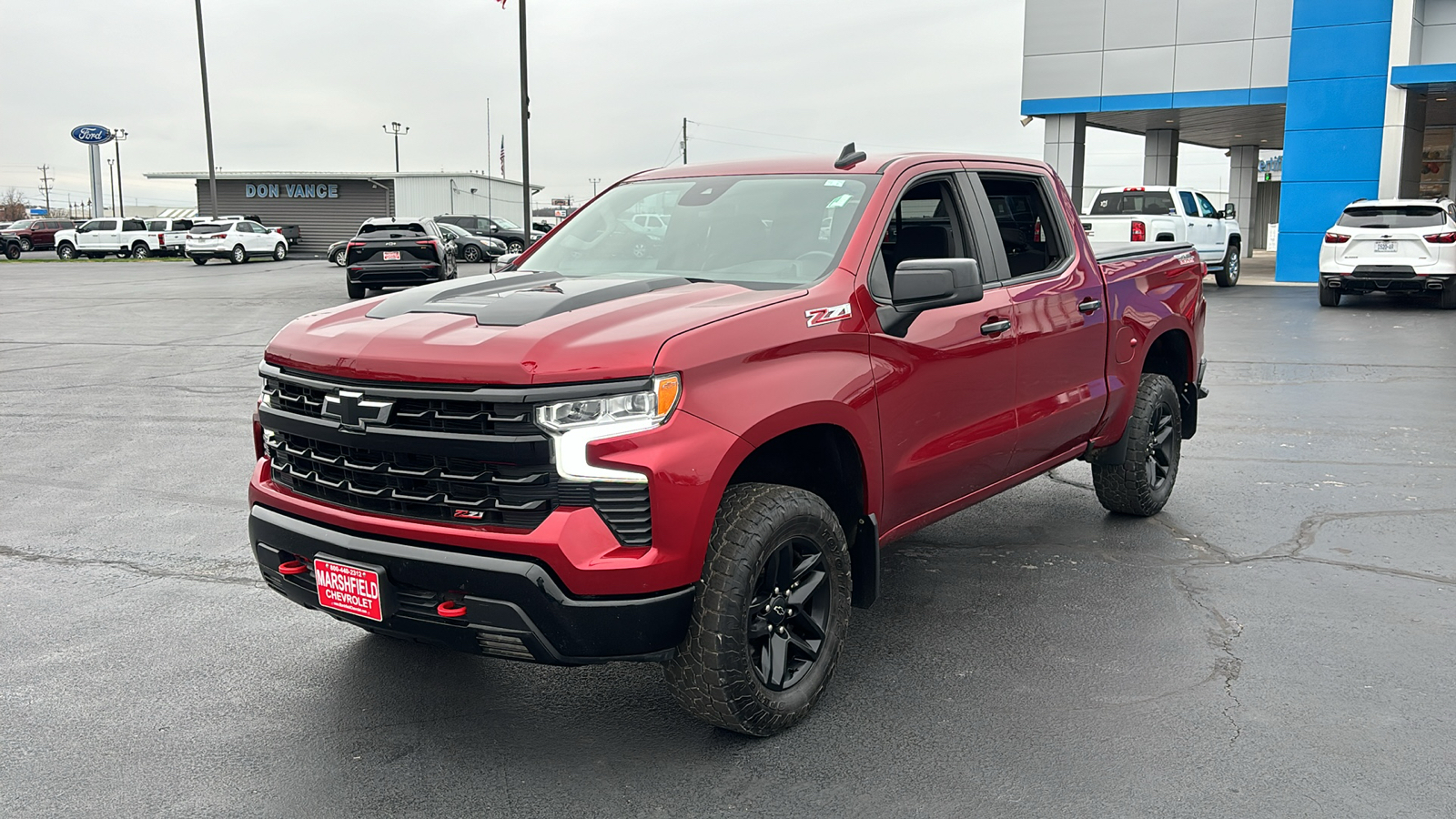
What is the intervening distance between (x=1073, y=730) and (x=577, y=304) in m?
2.12

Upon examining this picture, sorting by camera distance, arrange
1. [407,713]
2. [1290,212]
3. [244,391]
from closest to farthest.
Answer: [407,713], [244,391], [1290,212]

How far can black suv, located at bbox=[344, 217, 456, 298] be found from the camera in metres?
22.6

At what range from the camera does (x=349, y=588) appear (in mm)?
3531

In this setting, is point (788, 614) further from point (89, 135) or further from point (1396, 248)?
point (89, 135)

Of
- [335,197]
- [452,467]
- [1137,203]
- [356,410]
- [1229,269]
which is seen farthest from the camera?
[335,197]

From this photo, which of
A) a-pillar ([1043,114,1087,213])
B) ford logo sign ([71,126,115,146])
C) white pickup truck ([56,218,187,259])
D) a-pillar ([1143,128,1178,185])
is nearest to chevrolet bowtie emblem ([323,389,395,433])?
a-pillar ([1043,114,1087,213])

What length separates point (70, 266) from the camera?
40312mm

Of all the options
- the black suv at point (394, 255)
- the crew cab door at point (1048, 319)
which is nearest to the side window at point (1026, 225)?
the crew cab door at point (1048, 319)

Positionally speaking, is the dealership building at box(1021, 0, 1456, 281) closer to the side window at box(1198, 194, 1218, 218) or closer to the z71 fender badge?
the side window at box(1198, 194, 1218, 218)

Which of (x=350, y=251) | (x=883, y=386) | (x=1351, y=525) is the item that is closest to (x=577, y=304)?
(x=883, y=386)

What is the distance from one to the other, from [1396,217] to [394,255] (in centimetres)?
1740

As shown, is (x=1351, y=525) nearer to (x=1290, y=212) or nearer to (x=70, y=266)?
(x=1290, y=212)

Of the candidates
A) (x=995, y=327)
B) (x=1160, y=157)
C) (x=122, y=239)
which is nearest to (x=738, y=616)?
(x=995, y=327)

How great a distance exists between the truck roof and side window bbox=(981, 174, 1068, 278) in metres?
0.14
